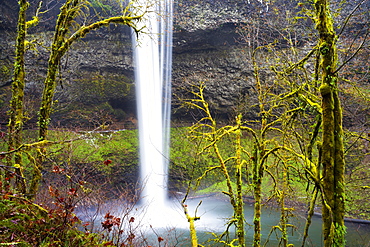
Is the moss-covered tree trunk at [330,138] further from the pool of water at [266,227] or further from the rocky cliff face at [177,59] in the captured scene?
the rocky cliff face at [177,59]

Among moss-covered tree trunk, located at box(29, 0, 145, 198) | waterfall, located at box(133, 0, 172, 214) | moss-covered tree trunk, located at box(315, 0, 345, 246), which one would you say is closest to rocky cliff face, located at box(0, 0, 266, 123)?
waterfall, located at box(133, 0, 172, 214)

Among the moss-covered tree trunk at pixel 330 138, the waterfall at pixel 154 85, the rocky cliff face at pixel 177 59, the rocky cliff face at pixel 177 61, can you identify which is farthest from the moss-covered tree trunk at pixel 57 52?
the waterfall at pixel 154 85

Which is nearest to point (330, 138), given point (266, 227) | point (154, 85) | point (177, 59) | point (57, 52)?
point (57, 52)

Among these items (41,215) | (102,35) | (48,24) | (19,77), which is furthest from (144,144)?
(41,215)

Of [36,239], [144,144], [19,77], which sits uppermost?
[19,77]

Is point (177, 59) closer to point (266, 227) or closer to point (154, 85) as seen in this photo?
point (154, 85)

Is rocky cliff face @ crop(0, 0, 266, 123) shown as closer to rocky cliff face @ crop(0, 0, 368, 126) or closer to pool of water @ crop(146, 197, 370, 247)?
rocky cliff face @ crop(0, 0, 368, 126)

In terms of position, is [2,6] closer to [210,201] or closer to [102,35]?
[102,35]

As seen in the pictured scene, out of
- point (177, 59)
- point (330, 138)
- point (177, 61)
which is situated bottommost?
point (330, 138)

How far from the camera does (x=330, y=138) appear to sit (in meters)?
2.38

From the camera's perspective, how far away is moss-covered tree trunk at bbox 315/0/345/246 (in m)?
2.33

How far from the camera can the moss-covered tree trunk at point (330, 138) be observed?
2326 millimetres

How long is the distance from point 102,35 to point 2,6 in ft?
18.0

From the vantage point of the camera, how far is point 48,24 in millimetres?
16328
